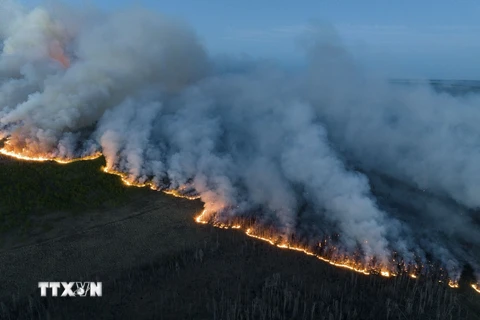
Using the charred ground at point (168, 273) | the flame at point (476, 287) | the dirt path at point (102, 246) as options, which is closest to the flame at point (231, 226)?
the flame at point (476, 287)

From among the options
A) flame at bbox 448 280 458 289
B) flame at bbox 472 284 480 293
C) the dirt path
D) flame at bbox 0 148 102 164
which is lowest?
flame at bbox 472 284 480 293

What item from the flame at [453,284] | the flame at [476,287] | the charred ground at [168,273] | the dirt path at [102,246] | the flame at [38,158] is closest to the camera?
the charred ground at [168,273]

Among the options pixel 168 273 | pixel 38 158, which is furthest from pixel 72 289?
pixel 38 158

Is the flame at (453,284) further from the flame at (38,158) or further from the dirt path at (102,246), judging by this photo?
the flame at (38,158)

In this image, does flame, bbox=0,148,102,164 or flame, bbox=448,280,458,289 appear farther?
flame, bbox=0,148,102,164

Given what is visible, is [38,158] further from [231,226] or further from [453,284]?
[453,284]

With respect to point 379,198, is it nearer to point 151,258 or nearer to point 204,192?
point 204,192

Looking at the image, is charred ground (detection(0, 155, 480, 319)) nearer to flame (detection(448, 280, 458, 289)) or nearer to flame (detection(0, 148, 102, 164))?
flame (detection(448, 280, 458, 289))

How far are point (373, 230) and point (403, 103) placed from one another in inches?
2086

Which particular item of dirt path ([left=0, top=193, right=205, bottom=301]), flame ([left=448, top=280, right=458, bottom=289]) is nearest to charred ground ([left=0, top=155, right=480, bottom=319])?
dirt path ([left=0, top=193, right=205, bottom=301])

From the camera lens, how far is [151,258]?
50.4 meters

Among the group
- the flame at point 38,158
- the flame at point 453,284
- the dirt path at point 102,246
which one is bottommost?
the flame at point 453,284

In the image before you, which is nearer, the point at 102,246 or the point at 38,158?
the point at 102,246

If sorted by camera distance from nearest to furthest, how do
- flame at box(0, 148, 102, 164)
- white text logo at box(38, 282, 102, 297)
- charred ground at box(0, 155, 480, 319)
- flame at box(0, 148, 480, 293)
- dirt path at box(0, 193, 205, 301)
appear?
charred ground at box(0, 155, 480, 319)
white text logo at box(38, 282, 102, 297)
dirt path at box(0, 193, 205, 301)
flame at box(0, 148, 480, 293)
flame at box(0, 148, 102, 164)
